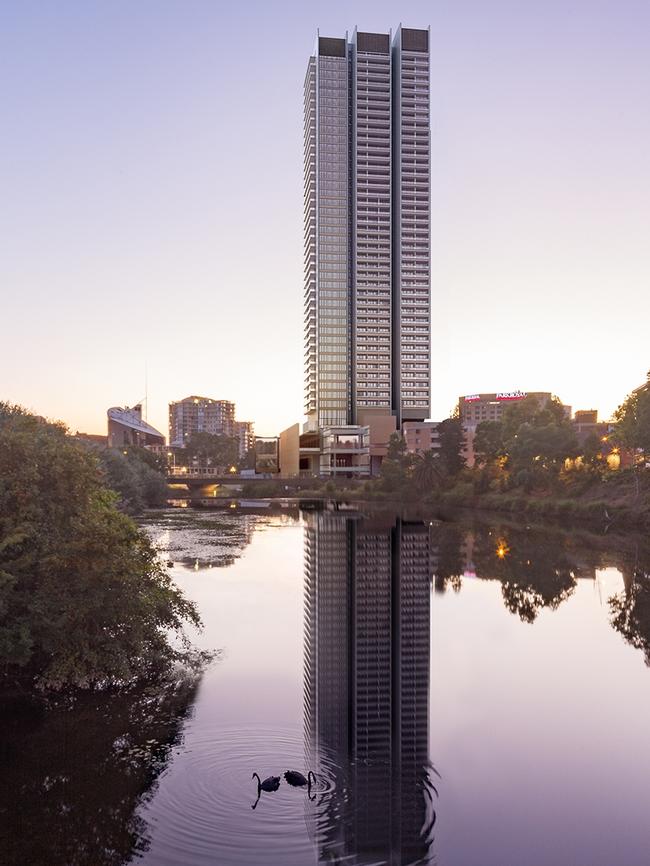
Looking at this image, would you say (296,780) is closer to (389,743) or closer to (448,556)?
(389,743)

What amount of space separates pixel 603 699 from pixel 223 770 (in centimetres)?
1430

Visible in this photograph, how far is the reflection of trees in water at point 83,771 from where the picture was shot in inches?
569

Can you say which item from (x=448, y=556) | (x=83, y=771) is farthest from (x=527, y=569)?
(x=83, y=771)

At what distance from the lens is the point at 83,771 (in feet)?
57.9

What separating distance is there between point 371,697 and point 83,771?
10.3m

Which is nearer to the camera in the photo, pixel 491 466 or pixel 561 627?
pixel 561 627

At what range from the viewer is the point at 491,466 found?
128 meters

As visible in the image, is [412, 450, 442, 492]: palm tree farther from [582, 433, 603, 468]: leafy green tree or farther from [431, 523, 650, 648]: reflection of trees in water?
[431, 523, 650, 648]: reflection of trees in water

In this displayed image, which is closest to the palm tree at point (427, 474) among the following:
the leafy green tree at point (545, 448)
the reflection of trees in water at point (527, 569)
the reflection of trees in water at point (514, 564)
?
the leafy green tree at point (545, 448)

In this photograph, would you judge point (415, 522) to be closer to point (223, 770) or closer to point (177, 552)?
point (177, 552)

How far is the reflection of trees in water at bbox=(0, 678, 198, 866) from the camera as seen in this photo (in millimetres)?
14453

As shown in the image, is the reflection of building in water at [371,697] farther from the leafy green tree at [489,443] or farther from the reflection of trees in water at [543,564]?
the leafy green tree at [489,443]

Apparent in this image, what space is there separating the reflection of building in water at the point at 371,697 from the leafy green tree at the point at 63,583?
6563 mm

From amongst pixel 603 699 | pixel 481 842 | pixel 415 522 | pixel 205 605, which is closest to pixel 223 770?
pixel 481 842
